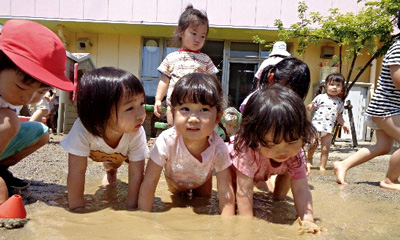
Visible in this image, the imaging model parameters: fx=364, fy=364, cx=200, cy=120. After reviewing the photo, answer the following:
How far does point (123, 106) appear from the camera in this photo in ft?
6.57

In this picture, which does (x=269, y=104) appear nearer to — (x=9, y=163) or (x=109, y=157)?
(x=109, y=157)

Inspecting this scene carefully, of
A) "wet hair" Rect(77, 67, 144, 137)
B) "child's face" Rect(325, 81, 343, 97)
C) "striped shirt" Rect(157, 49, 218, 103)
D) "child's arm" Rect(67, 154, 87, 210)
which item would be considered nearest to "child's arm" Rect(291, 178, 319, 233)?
"wet hair" Rect(77, 67, 144, 137)

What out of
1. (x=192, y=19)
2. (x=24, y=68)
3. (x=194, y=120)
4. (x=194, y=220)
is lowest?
(x=194, y=220)

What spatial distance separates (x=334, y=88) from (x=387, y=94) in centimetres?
152

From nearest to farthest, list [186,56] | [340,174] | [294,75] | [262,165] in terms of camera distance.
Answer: [262,165] → [294,75] → [340,174] → [186,56]

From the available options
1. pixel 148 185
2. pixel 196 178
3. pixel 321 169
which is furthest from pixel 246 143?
pixel 321 169

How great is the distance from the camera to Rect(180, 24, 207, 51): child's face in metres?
3.48

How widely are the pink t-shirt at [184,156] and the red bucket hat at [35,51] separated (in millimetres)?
604

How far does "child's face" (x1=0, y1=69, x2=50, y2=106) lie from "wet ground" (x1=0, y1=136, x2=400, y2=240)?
1.98 feet

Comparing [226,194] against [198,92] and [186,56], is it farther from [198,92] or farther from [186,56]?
[186,56]

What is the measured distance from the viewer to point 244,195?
204cm

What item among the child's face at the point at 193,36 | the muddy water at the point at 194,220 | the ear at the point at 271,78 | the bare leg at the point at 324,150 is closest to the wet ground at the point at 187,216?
the muddy water at the point at 194,220

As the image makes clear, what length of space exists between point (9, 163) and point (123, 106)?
3.69 ft

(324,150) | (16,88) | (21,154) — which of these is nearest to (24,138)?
(21,154)
